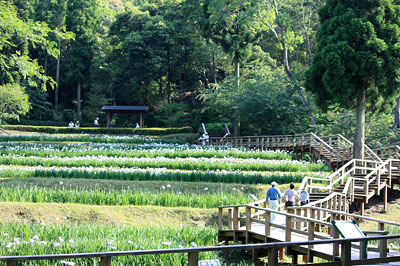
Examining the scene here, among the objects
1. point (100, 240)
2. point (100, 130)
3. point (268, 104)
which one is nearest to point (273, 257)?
point (100, 240)

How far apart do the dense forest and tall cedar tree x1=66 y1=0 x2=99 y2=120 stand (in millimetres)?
117

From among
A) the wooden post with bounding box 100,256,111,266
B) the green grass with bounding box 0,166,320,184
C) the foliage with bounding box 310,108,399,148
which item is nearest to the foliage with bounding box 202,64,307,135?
the foliage with bounding box 310,108,399,148

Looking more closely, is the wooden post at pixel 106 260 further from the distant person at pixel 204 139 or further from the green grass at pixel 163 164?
the distant person at pixel 204 139

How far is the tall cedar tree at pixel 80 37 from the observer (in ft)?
181

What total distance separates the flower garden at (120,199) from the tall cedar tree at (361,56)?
404 centimetres

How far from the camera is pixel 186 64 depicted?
56.1 meters

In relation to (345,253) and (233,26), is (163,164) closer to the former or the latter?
(345,253)

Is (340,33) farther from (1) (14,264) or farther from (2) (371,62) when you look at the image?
(1) (14,264)

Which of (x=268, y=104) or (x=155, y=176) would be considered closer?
(x=155, y=176)

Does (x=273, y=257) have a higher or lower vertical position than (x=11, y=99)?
lower

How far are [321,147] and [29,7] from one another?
1789 inches

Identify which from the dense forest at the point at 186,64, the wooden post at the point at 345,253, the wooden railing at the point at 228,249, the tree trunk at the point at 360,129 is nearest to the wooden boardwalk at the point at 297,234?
the wooden railing at the point at 228,249

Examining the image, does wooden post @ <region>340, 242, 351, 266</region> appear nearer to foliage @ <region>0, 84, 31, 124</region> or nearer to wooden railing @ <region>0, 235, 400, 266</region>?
wooden railing @ <region>0, 235, 400, 266</region>

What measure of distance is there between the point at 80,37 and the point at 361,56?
4075 centimetres
